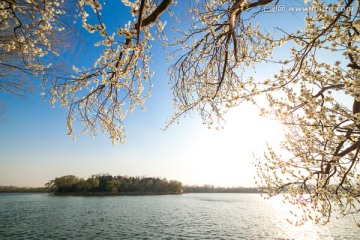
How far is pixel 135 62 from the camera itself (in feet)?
18.0

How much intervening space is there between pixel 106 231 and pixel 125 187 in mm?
128648

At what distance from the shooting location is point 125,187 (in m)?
149

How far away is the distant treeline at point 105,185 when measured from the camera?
138 m

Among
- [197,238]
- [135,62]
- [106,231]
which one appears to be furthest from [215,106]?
[106,231]

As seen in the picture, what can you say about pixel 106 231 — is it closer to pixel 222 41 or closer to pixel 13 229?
pixel 13 229

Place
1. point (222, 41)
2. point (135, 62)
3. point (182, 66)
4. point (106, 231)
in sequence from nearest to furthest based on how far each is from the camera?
point (135, 62) → point (222, 41) → point (182, 66) → point (106, 231)

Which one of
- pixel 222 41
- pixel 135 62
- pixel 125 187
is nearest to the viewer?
pixel 135 62

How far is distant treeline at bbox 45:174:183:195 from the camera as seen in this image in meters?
138

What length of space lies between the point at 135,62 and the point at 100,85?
102cm

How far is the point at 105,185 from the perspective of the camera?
139625 mm

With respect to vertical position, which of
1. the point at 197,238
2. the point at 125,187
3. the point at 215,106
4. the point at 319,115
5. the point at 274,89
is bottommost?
the point at 197,238

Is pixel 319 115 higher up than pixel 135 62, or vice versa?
pixel 135 62

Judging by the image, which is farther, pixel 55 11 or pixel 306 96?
pixel 55 11

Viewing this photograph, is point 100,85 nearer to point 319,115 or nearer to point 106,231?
point 319,115
